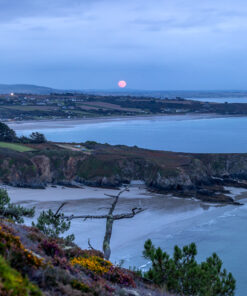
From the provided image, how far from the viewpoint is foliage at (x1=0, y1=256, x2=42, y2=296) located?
4.88 m

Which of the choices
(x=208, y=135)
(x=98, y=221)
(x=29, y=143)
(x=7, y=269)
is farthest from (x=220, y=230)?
(x=208, y=135)

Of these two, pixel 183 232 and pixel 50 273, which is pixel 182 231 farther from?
pixel 50 273

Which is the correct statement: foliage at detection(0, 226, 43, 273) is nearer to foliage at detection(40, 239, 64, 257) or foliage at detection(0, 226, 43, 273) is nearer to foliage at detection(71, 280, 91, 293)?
foliage at detection(71, 280, 91, 293)

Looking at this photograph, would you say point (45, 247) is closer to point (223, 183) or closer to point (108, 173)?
point (108, 173)

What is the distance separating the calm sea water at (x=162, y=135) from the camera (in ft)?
257

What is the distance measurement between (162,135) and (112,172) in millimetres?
55364

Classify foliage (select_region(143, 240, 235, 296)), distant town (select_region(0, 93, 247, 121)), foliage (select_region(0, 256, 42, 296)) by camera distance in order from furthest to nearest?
1. distant town (select_region(0, 93, 247, 121))
2. foliage (select_region(143, 240, 235, 296))
3. foliage (select_region(0, 256, 42, 296))

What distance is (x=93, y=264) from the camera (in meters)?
8.39

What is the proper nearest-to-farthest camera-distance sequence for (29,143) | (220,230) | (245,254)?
(245,254)
(220,230)
(29,143)

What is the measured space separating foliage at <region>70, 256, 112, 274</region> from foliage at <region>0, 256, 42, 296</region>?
273cm

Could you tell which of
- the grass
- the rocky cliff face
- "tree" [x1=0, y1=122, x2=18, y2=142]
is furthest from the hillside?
"tree" [x1=0, y1=122, x2=18, y2=142]

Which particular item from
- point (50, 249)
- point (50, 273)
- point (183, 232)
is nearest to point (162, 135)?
point (183, 232)

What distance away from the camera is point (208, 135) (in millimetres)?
94188

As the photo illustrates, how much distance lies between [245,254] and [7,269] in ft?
62.6
